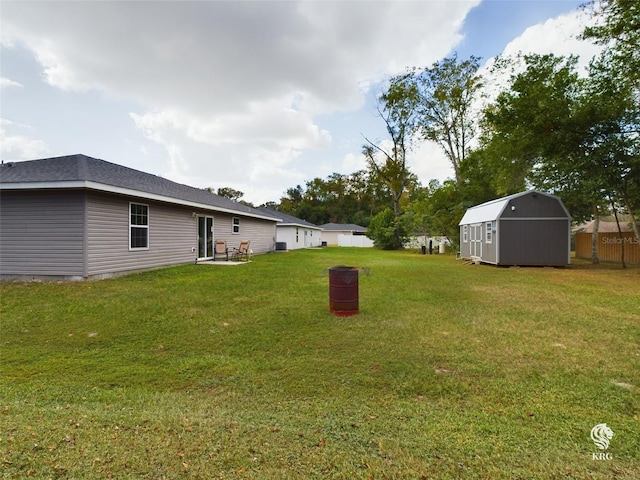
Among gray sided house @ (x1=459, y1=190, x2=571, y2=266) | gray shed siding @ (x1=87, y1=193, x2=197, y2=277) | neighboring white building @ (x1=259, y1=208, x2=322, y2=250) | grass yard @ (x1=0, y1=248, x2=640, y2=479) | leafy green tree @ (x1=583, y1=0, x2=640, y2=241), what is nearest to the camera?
grass yard @ (x1=0, y1=248, x2=640, y2=479)

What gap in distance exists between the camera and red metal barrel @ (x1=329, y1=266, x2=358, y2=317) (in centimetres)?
542

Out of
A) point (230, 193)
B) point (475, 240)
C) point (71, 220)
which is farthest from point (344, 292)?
point (230, 193)

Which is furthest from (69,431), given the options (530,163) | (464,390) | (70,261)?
(530,163)

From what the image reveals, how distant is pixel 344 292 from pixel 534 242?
38.7 ft

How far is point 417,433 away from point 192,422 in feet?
5.15

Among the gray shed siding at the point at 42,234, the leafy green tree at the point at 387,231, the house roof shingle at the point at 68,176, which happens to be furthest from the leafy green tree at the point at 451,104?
the gray shed siding at the point at 42,234

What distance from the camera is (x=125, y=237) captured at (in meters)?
9.49

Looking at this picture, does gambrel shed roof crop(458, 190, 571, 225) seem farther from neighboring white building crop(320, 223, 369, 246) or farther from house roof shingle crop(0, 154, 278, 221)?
neighboring white building crop(320, 223, 369, 246)

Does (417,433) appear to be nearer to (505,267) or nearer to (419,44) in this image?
(505,267)

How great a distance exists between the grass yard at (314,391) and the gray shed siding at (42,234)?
2594mm

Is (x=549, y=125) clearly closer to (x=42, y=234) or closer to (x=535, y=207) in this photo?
(x=535, y=207)

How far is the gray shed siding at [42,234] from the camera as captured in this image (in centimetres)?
823

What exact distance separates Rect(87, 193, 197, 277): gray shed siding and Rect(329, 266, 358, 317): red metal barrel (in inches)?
262

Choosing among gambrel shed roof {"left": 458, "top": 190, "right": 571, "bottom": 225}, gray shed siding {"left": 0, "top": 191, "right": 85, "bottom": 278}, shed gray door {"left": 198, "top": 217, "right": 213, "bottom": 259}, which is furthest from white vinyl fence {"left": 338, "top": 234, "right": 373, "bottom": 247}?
gray shed siding {"left": 0, "top": 191, "right": 85, "bottom": 278}
